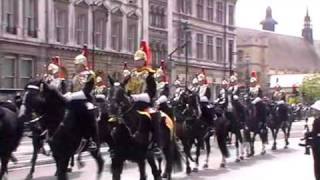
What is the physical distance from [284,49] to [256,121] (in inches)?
4533

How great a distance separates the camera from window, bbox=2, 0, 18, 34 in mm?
42803

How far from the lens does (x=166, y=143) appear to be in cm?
1535

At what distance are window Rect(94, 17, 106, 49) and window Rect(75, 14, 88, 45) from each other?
1.29 meters

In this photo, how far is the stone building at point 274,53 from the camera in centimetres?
11369

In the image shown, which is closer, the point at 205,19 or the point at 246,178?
the point at 246,178

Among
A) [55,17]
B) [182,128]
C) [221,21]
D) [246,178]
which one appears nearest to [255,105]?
[182,128]

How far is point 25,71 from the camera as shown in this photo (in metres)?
45.0

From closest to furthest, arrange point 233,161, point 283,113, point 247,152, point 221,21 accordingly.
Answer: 1. point 233,161
2. point 247,152
3. point 283,113
4. point 221,21

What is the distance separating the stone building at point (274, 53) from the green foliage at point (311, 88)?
236 inches

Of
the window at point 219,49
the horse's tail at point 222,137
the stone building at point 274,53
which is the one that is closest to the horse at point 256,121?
the horse's tail at point 222,137

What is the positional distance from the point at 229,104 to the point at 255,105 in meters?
2.73

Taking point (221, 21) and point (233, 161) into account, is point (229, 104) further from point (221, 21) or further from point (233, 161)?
point (221, 21)

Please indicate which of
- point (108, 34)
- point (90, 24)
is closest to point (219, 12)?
point (108, 34)

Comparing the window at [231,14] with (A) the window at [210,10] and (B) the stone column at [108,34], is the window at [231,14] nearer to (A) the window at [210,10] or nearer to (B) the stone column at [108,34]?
(A) the window at [210,10]
